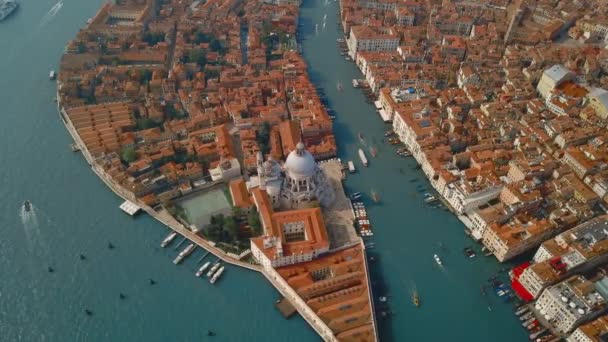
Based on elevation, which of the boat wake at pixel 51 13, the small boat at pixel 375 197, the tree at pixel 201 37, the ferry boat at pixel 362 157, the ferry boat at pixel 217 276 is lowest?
the small boat at pixel 375 197

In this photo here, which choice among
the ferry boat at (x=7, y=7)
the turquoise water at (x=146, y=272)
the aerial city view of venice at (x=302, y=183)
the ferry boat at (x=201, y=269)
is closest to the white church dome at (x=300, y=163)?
the aerial city view of venice at (x=302, y=183)

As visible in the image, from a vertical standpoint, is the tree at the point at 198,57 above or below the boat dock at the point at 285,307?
above

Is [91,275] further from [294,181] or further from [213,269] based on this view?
[294,181]

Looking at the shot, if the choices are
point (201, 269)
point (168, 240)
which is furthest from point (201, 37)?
point (201, 269)

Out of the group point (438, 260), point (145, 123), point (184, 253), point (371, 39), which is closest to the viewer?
point (184, 253)

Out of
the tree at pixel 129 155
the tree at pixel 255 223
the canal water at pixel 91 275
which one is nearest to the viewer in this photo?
the canal water at pixel 91 275

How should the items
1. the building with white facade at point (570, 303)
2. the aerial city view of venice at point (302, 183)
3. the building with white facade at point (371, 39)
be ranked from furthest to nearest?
the building with white facade at point (371, 39), the aerial city view of venice at point (302, 183), the building with white facade at point (570, 303)

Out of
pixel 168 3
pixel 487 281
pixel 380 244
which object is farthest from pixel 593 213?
pixel 168 3

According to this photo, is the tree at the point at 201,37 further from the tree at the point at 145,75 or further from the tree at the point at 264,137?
the tree at the point at 264,137
